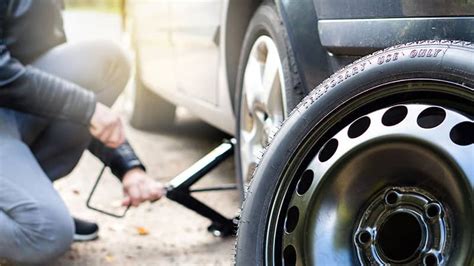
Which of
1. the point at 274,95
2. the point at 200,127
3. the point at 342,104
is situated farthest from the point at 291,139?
the point at 200,127

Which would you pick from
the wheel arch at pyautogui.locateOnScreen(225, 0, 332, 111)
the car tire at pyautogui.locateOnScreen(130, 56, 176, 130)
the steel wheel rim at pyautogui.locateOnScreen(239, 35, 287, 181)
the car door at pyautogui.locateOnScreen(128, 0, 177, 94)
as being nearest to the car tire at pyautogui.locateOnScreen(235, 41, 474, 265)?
the wheel arch at pyautogui.locateOnScreen(225, 0, 332, 111)

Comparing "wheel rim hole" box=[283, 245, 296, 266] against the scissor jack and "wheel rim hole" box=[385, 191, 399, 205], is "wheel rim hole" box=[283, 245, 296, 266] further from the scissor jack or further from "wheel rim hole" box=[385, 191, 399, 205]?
the scissor jack

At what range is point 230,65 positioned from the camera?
272 centimetres

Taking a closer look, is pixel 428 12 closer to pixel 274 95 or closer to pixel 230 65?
pixel 274 95

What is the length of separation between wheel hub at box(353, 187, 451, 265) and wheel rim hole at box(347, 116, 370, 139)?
0.14 m

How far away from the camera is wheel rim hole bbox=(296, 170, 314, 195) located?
1.47 metres

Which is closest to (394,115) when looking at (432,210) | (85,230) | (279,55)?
(432,210)

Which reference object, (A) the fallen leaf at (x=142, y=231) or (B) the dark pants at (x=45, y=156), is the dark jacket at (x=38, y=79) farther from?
(A) the fallen leaf at (x=142, y=231)

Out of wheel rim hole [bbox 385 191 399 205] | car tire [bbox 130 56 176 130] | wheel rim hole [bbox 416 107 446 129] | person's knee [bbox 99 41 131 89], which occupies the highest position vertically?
car tire [bbox 130 56 176 130]

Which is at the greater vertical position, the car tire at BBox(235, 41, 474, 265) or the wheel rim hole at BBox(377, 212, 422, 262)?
the car tire at BBox(235, 41, 474, 265)

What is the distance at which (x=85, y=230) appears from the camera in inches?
107

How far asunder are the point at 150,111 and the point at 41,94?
2787 millimetres

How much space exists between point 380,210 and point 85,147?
5.26ft

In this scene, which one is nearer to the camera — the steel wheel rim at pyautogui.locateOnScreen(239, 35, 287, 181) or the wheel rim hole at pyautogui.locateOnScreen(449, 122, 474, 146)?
the wheel rim hole at pyautogui.locateOnScreen(449, 122, 474, 146)
